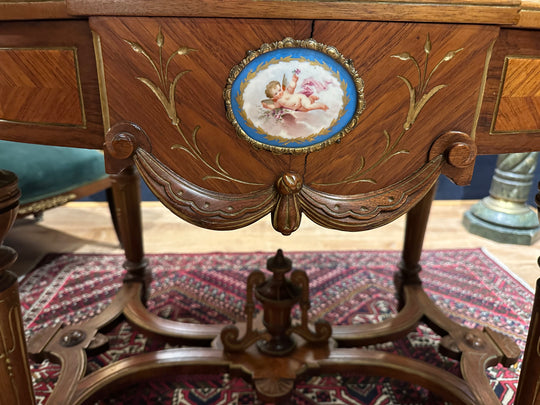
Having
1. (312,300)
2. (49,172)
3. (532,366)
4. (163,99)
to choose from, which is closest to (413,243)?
(312,300)

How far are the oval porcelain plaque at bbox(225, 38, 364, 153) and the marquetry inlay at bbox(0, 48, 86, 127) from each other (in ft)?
0.69

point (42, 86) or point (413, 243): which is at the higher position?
point (42, 86)

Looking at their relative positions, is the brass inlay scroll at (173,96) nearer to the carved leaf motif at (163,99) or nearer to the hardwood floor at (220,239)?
the carved leaf motif at (163,99)

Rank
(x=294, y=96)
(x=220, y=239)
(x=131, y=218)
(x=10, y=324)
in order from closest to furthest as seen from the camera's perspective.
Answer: (x=294, y=96) < (x=10, y=324) < (x=131, y=218) < (x=220, y=239)

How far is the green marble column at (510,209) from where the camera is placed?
196 cm

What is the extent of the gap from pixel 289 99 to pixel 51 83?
313 mm

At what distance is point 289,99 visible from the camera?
0.51 meters

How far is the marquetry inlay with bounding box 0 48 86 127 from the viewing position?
559 mm

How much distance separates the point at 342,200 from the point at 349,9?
0.23 m

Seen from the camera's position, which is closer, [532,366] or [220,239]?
[532,366]

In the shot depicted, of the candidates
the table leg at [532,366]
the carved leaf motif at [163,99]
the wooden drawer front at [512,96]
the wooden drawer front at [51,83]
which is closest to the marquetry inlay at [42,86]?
the wooden drawer front at [51,83]

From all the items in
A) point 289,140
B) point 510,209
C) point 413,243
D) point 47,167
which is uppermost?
point 289,140

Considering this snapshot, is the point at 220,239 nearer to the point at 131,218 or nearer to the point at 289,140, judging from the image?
the point at 131,218

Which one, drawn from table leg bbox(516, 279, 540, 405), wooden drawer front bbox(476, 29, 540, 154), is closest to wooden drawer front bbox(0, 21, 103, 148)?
wooden drawer front bbox(476, 29, 540, 154)
